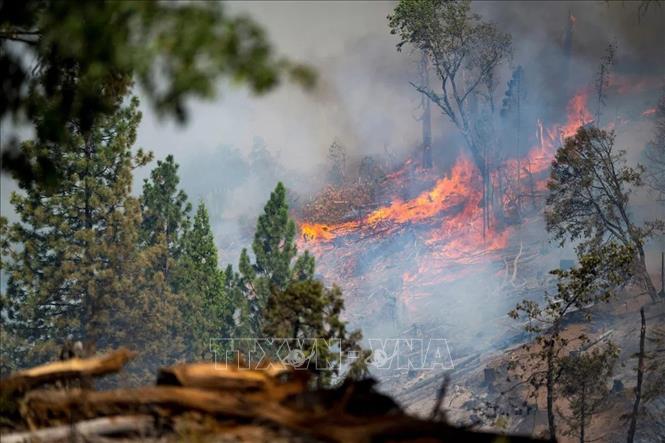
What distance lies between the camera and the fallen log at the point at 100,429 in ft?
22.2

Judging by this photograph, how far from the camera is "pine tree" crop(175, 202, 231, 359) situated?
47469 mm

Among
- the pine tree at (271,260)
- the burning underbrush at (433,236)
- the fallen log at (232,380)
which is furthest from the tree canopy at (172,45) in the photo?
the burning underbrush at (433,236)

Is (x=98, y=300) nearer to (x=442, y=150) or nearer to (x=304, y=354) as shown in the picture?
(x=304, y=354)

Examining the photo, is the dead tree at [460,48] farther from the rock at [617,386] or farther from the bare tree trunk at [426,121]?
the rock at [617,386]

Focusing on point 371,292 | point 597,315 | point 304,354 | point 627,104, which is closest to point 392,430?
point 304,354

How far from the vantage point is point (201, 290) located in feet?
165

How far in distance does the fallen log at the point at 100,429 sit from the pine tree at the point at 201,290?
40.5 m

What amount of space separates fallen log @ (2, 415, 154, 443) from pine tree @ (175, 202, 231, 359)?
40.5 meters

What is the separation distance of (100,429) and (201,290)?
144 feet

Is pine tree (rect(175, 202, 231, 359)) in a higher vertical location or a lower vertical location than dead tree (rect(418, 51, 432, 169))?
lower

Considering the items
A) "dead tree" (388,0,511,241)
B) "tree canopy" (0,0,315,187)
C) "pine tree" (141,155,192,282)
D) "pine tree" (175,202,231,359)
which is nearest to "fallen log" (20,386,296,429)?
"tree canopy" (0,0,315,187)

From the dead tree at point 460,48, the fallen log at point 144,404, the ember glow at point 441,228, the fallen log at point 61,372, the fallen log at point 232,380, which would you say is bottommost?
the fallen log at point 144,404

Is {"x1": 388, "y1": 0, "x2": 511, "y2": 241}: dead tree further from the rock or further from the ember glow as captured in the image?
the rock

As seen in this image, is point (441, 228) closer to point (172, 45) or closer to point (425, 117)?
point (425, 117)
